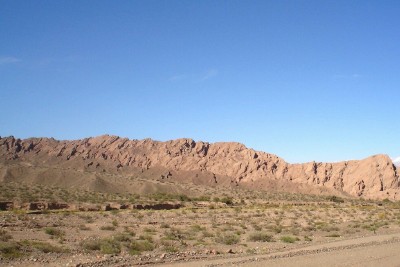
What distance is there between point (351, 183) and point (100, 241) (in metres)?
107

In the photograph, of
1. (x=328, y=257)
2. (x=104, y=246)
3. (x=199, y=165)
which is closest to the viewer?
(x=328, y=257)

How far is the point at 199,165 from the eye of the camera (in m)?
136

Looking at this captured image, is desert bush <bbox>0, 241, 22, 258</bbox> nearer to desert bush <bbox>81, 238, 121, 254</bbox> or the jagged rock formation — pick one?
desert bush <bbox>81, 238, 121, 254</bbox>

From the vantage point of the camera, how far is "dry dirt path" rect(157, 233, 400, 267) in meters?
17.8

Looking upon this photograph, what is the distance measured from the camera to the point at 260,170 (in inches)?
5157

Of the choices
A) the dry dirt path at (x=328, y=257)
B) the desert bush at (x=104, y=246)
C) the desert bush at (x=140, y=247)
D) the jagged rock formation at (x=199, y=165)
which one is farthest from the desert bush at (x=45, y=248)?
the jagged rock formation at (x=199, y=165)

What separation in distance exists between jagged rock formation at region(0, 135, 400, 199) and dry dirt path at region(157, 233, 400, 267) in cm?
7971

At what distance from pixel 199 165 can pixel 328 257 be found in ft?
381

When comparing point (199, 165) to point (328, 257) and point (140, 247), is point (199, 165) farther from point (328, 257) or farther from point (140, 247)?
point (328, 257)

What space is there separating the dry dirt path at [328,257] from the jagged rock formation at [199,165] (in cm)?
7971

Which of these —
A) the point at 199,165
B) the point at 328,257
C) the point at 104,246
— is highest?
the point at 199,165

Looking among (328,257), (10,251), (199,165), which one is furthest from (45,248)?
(199,165)

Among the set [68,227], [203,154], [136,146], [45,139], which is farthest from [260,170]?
[68,227]

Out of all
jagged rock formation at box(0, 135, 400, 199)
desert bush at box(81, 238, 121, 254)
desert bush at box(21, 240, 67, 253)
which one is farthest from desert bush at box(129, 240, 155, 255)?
jagged rock formation at box(0, 135, 400, 199)
